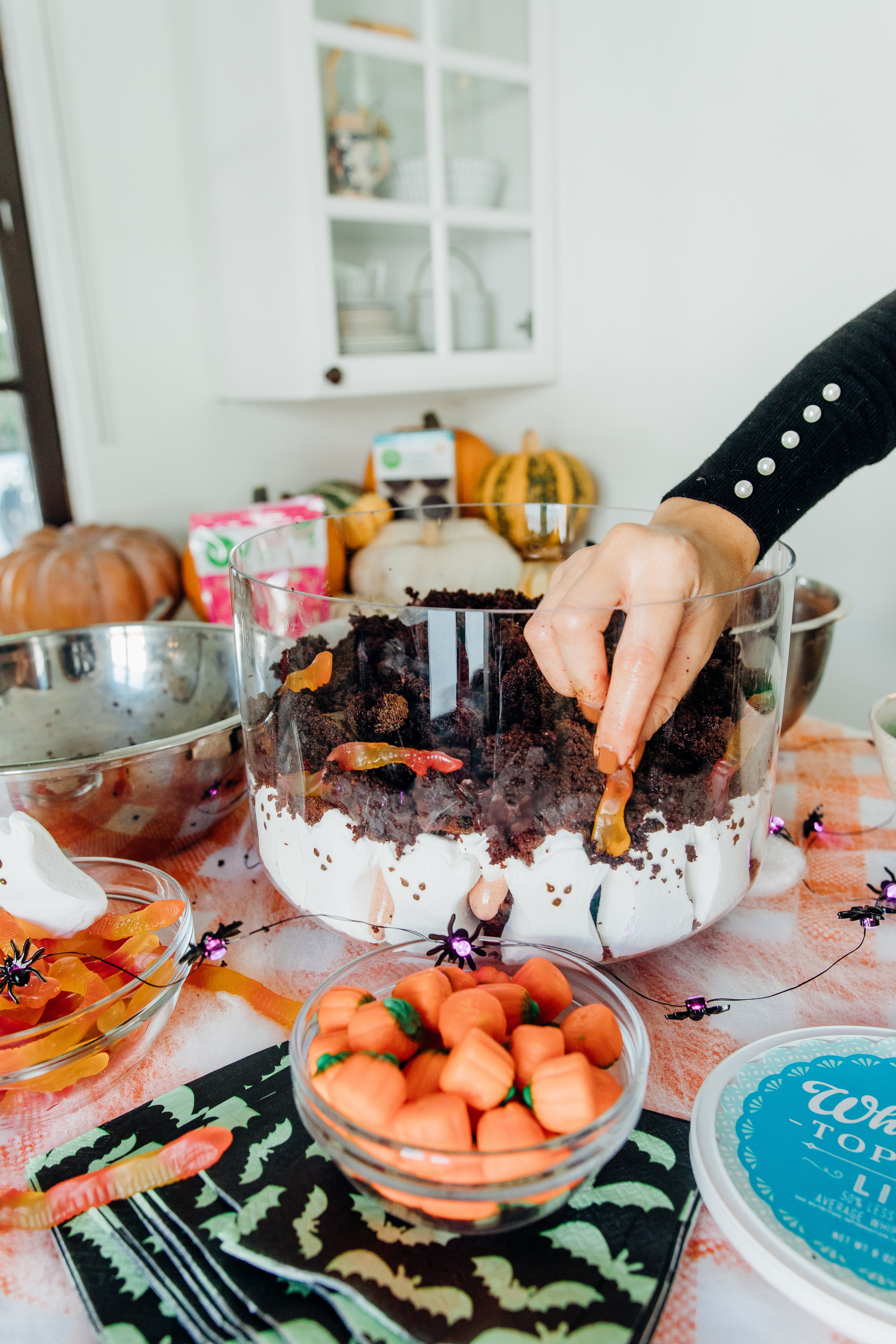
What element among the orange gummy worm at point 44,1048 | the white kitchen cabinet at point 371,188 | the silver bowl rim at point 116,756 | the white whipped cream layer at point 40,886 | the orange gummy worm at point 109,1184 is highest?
the white kitchen cabinet at point 371,188

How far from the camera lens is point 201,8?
1468 millimetres

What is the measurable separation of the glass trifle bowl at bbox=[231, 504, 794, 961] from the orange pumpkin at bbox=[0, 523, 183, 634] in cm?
95

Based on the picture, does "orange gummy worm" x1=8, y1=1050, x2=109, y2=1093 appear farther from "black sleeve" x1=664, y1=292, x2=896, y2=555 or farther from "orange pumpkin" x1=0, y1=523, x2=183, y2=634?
"orange pumpkin" x1=0, y1=523, x2=183, y2=634

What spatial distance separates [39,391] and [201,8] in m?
0.74

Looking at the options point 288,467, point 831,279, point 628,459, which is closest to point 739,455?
point 831,279

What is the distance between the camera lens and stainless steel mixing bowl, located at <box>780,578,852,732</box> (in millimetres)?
814

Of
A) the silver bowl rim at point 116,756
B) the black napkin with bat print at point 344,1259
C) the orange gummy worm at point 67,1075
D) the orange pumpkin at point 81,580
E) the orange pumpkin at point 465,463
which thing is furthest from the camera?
the orange pumpkin at point 465,463

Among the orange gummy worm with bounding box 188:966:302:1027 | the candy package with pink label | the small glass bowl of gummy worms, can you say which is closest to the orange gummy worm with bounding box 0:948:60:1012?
the small glass bowl of gummy worms

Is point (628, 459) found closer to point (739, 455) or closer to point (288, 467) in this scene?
point (288, 467)

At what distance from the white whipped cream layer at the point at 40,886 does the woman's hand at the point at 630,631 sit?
0.32 meters

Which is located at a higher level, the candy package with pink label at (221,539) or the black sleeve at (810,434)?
the black sleeve at (810,434)

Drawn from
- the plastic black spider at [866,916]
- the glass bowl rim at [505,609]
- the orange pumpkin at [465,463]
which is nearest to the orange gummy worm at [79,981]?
the glass bowl rim at [505,609]

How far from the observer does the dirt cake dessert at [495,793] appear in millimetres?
466

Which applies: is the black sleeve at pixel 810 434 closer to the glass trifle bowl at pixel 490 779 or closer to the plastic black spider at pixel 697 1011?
the glass trifle bowl at pixel 490 779
